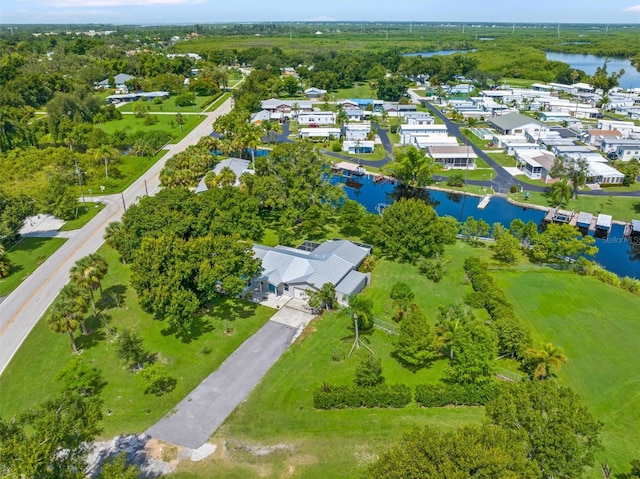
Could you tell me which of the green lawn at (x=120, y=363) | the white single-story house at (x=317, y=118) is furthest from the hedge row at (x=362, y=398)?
the white single-story house at (x=317, y=118)

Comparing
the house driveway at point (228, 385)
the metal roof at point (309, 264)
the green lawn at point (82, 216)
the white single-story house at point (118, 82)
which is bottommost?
the house driveway at point (228, 385)

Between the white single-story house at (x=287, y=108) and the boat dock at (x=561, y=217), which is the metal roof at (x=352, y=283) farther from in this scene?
the white single-story house at (x=287, y=108)

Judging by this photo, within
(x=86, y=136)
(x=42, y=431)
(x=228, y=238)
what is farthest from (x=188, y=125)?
(x=42, y=431)

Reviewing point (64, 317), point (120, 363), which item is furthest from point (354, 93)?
point (64, 317)

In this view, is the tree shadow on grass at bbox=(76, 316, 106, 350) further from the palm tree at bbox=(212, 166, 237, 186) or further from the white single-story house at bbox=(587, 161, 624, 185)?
the white single-story house at bbox=(587, 161, 624, 185)

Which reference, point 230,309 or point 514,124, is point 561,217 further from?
point 514,124

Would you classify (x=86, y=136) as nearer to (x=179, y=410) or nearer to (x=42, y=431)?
(x=179, y=410)

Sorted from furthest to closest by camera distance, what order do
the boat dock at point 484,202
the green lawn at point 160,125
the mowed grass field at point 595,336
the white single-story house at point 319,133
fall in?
the green lawn at point 160,125, the white single-story house at point 319,133, the boat dock at point 484,202, the mowed grass field at point 595,336
